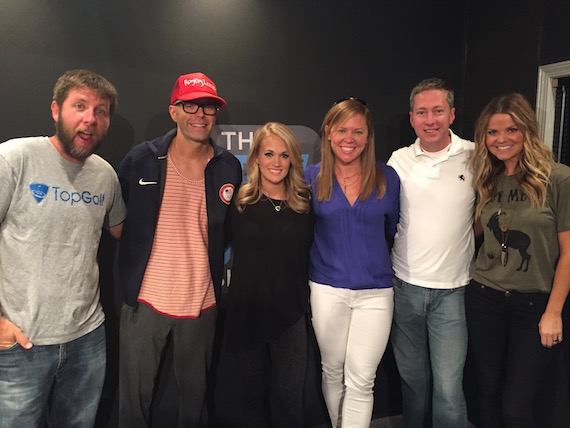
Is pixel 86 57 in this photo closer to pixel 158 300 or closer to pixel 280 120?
pixel 280 120

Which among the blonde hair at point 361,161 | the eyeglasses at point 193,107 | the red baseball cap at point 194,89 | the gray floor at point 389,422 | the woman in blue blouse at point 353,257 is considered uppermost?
the red baseball cap at point 194,89

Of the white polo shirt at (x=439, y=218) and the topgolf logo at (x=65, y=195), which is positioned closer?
the topgolf logo at (x=65, y=195)

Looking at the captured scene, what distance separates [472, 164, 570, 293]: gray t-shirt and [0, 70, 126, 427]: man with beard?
1.69 metres

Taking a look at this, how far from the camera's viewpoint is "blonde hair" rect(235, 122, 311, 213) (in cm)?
196

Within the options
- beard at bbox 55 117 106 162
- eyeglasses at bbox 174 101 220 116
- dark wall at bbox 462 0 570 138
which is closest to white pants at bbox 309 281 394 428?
eyeglasses at bbox 174 101 220 116

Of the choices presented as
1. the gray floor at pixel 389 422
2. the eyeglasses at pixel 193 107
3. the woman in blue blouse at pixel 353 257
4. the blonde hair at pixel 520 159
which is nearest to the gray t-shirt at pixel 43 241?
the eyeglasses at pixel 193 107

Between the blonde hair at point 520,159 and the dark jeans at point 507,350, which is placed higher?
the blonde hair at point 520,159

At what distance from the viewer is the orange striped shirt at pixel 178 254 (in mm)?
1900

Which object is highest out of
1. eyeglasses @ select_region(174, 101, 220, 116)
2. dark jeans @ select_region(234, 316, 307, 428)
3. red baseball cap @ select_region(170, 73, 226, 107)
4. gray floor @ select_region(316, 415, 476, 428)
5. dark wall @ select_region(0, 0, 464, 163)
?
dark wall @ select_region(0, 0, 464, 163)

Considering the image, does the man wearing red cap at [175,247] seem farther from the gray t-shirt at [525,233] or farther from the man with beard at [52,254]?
the gray t-shirt at [525,233]

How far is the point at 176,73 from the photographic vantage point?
219 centimetres

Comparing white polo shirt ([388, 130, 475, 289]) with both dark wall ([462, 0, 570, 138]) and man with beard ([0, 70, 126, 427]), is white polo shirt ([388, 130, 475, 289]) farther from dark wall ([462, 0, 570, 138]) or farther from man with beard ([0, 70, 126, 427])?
man with beard ([0, 70, 126, 427])

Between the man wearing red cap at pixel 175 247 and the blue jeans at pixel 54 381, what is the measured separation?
8.1 inches

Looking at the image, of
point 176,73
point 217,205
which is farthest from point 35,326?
point 176,73
